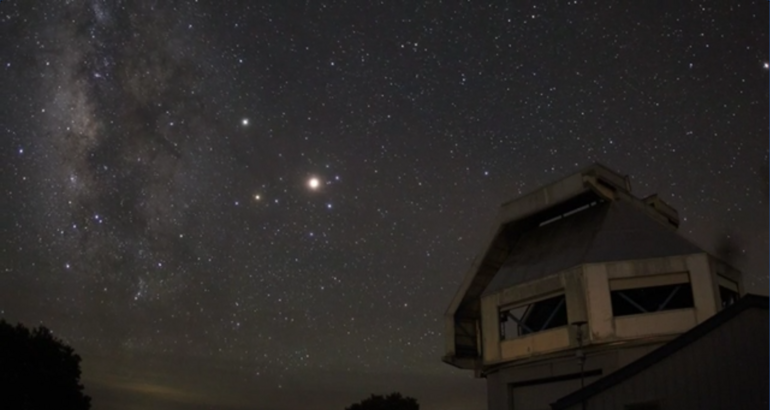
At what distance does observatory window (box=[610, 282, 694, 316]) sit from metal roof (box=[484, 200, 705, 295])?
1582 millimetres

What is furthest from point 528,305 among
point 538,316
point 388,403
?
point 388,403

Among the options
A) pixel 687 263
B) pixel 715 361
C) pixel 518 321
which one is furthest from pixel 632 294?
pixel 715 361

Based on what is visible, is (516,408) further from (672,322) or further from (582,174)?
(582,174)

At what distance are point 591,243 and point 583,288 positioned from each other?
2744mm

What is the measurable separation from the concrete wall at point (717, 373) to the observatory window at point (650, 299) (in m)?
8.55

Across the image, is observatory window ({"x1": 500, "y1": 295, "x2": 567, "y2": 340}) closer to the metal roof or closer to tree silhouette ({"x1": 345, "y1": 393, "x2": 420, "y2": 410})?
the metal roof

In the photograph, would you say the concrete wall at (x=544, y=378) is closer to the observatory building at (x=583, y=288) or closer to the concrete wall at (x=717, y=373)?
the observatory building at (x=583, y=288)

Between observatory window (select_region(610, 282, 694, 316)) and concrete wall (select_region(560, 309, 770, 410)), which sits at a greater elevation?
observatory window (select_region(610, 282, 694, 316))

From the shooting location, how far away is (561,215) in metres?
31.4

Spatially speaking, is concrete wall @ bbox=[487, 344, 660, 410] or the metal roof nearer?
concrete wall @ bbox=[487, 344, 660, 410]

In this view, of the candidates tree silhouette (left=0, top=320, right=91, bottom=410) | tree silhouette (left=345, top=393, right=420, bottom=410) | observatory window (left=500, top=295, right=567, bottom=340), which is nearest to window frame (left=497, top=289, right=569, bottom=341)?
observatory window (left=500, top=295, right=567, bottom=340)

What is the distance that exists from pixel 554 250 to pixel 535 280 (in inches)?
84.9

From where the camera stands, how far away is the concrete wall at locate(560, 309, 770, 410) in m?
14.8

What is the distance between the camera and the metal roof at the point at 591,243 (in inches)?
1025
